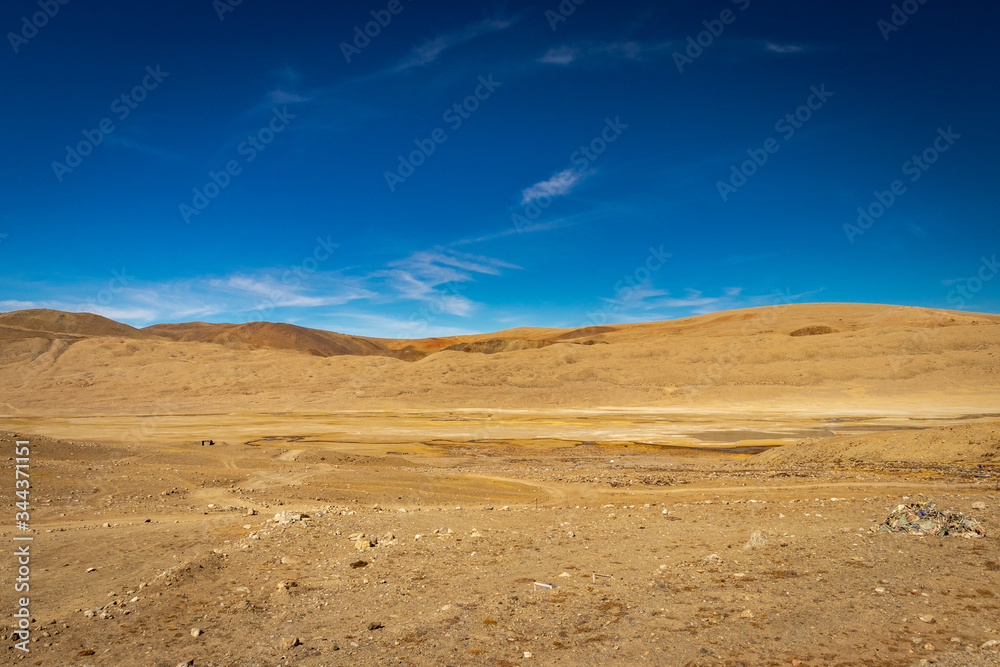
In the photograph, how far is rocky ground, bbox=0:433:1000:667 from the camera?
553cm

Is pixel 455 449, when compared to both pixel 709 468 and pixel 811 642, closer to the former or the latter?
pixel 709 468

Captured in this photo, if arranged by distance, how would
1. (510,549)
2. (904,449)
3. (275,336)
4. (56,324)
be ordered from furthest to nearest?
1. (275,336)
2. (56,324)
3. (904,449)
4. (510,549)

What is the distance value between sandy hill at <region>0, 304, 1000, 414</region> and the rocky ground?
52.6 metres

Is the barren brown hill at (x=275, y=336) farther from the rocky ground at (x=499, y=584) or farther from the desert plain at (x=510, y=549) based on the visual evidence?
the rocky ground at (x=499, y=584)

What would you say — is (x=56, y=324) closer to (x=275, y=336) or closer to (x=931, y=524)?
(x=275, y=336)

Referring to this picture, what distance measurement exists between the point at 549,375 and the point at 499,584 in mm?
71134

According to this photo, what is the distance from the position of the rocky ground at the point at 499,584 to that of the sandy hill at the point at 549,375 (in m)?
52.6

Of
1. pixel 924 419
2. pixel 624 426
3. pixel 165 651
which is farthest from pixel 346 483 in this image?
→ pixel 924 419

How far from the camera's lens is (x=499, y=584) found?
24.4 ft

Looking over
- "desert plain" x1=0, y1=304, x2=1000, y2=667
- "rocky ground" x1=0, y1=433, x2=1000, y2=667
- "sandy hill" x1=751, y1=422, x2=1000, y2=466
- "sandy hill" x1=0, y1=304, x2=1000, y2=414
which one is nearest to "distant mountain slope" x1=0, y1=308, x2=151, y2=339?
"sandy hill" x1=0, y1=304, x2=1000, y2=414

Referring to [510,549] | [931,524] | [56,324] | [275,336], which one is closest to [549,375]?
[931,524]

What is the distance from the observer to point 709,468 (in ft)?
76.7

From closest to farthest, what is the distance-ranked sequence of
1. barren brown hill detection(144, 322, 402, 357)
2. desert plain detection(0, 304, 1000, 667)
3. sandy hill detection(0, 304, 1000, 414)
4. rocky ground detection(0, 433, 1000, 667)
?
rocky ground detection(0, 433, 1000, 667) < desert plain detection(0, 304, 1000, 667) < sandy hill detection(0, 304, 1000, 414) < barren brown hill detection(144, 322, 402, 357)

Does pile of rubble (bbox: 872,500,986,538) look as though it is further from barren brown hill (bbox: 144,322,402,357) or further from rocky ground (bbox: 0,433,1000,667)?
barren brown hill (bbox: 144,322,402,357)
